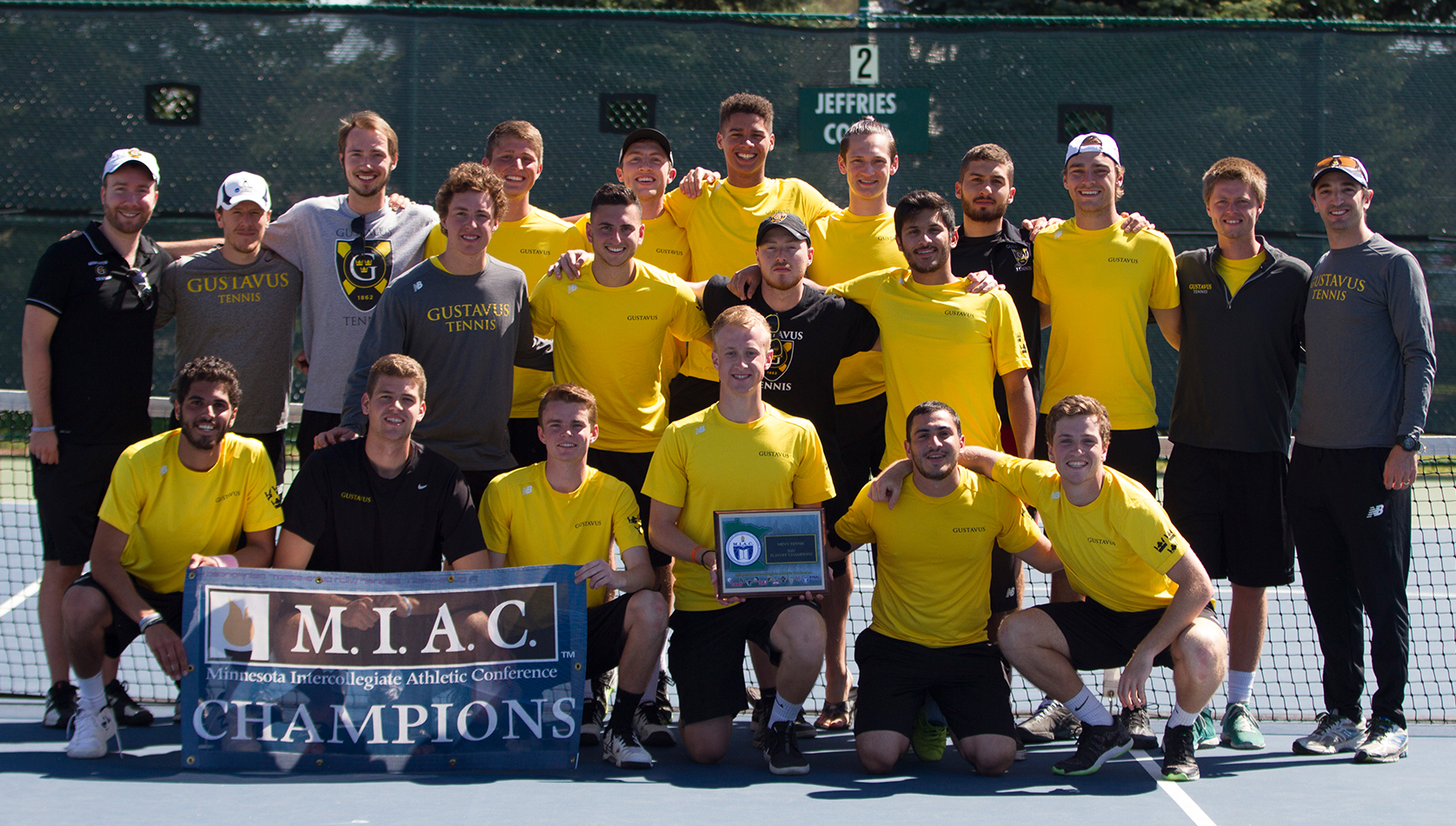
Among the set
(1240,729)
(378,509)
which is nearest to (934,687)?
(1240,729)

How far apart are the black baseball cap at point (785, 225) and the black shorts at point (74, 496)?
2.63 meters

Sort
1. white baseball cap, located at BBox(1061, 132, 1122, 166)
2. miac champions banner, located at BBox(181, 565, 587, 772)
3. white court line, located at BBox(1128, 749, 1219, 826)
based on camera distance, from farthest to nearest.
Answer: white baseball cap, located at BBox(1061, 132, 1122, 166), miac champions banner, located at BBox(181, 565, 587, 772), white court line, located at BBox(1128, 749, 1219, 826)

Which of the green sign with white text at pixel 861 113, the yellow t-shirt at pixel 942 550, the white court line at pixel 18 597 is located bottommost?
the white court line at pixel 18 597

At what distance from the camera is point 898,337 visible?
15.7 feet

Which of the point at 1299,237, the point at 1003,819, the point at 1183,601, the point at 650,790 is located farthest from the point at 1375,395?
the point at 1299,237

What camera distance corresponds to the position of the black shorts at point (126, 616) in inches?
174

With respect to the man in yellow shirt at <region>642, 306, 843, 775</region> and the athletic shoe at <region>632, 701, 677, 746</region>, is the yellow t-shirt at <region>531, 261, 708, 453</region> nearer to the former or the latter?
the man in yellow shirt at <region>642, 306, 843, 775</region>

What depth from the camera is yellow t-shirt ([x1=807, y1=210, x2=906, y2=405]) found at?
16.9 ft

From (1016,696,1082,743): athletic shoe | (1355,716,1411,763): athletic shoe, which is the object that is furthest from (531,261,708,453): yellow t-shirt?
(1355,716,1411,763): athletic shoe

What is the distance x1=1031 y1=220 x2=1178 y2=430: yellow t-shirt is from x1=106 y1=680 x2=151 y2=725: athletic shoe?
3759mm

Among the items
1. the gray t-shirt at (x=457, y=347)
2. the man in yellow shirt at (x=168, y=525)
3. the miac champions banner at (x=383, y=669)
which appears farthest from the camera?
the gray t-shirt at (x=457, y=347)

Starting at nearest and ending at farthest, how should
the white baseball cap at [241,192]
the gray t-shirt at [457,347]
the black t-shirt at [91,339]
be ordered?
the gray t-shirt at [457,347]
the black t-shirt at [91,339]
the white baseball cap at [241,192]

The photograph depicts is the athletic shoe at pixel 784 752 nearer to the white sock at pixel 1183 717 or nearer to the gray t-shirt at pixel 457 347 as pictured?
the white sock at pixel 1183 717

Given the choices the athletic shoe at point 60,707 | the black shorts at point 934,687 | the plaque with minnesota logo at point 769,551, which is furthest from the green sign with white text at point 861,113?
the athletic shoe at point 60,707
